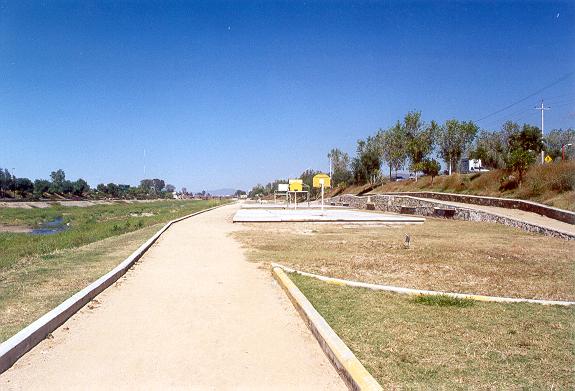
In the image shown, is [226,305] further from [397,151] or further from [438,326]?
[397,151]

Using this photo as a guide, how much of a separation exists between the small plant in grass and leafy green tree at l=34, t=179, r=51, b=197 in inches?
3995

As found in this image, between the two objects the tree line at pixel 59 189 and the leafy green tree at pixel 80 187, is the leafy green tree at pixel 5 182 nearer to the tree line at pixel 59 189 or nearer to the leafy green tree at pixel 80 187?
the tree line at pixel 59 189

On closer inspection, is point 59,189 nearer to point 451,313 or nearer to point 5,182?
point 5,182

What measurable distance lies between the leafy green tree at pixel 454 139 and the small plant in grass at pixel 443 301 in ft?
120

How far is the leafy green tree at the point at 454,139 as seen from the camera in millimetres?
40188

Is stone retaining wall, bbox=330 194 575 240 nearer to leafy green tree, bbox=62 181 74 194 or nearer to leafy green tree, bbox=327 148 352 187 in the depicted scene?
leafy green tree, bbox=327 148 352 187

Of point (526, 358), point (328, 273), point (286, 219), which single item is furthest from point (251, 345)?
point (286, 219)

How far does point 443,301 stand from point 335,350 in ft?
8.19

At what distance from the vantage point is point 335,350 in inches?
169

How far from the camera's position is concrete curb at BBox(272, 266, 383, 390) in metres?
3.62

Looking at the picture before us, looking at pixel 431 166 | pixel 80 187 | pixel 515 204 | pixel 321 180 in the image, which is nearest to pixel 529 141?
pixel 515 204

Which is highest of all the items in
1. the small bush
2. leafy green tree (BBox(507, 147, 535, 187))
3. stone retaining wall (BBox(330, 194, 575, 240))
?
leafy green tree (BBox(507, 147, 535, 187))

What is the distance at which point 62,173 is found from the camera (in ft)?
401

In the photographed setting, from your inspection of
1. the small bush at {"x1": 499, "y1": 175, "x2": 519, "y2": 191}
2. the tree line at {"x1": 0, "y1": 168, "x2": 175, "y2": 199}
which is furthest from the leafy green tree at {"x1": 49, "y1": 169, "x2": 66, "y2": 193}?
the small bush at {"x1": 499, "y1": 175, "x2": 519, "y2": 191}
